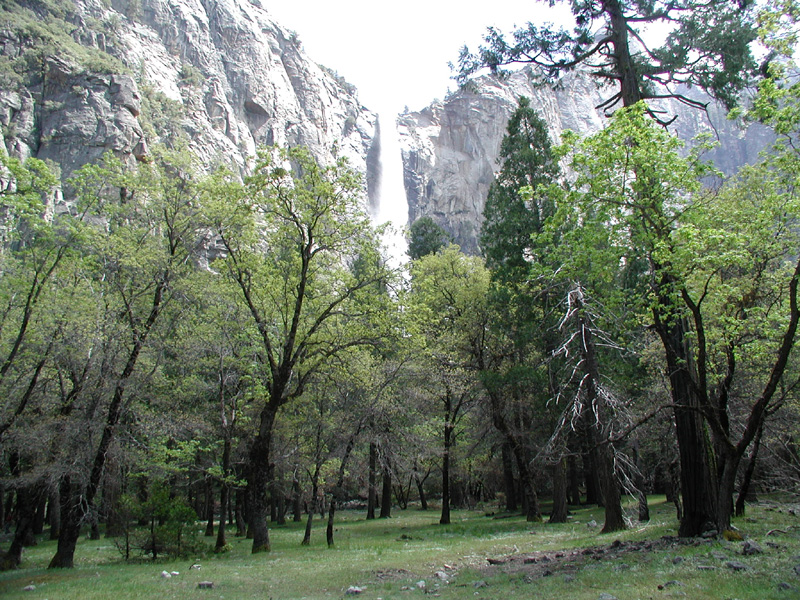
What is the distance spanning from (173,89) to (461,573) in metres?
75.2

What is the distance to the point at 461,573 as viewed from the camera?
28.6 ft

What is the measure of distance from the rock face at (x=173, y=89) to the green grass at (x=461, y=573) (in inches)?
1091

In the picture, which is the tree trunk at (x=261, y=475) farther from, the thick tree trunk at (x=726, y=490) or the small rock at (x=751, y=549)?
the small rock at (x=751, y=549)

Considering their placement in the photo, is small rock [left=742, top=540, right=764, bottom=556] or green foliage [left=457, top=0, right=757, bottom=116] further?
green foliage [left=457, top=0, right=757, bottom=116]

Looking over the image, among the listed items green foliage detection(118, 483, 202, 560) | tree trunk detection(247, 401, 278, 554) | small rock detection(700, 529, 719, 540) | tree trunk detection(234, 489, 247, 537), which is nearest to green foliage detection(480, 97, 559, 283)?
tree trunk detection(247, 401, 278, 554)

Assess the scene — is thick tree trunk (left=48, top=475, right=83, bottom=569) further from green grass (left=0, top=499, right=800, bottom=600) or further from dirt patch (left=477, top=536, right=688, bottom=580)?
dirt patch (left=477, top=536, right=688, bottom=580)

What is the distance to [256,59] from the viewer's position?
82.3 m

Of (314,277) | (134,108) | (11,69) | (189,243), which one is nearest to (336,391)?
(314,277)

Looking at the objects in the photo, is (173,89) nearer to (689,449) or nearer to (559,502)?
(559,502)

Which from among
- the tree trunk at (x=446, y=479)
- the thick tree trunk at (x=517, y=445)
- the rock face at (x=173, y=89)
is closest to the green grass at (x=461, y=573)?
the thick tree trunk at (x=517, y=445)

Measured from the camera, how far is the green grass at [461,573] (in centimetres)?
605

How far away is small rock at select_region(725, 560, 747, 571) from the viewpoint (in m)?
6.21

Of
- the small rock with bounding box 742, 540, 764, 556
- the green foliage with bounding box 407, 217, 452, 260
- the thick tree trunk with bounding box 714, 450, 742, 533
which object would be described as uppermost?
the green foliage with bounding box 407, 217, 452, 260

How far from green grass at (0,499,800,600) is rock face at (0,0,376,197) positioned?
2772cm
